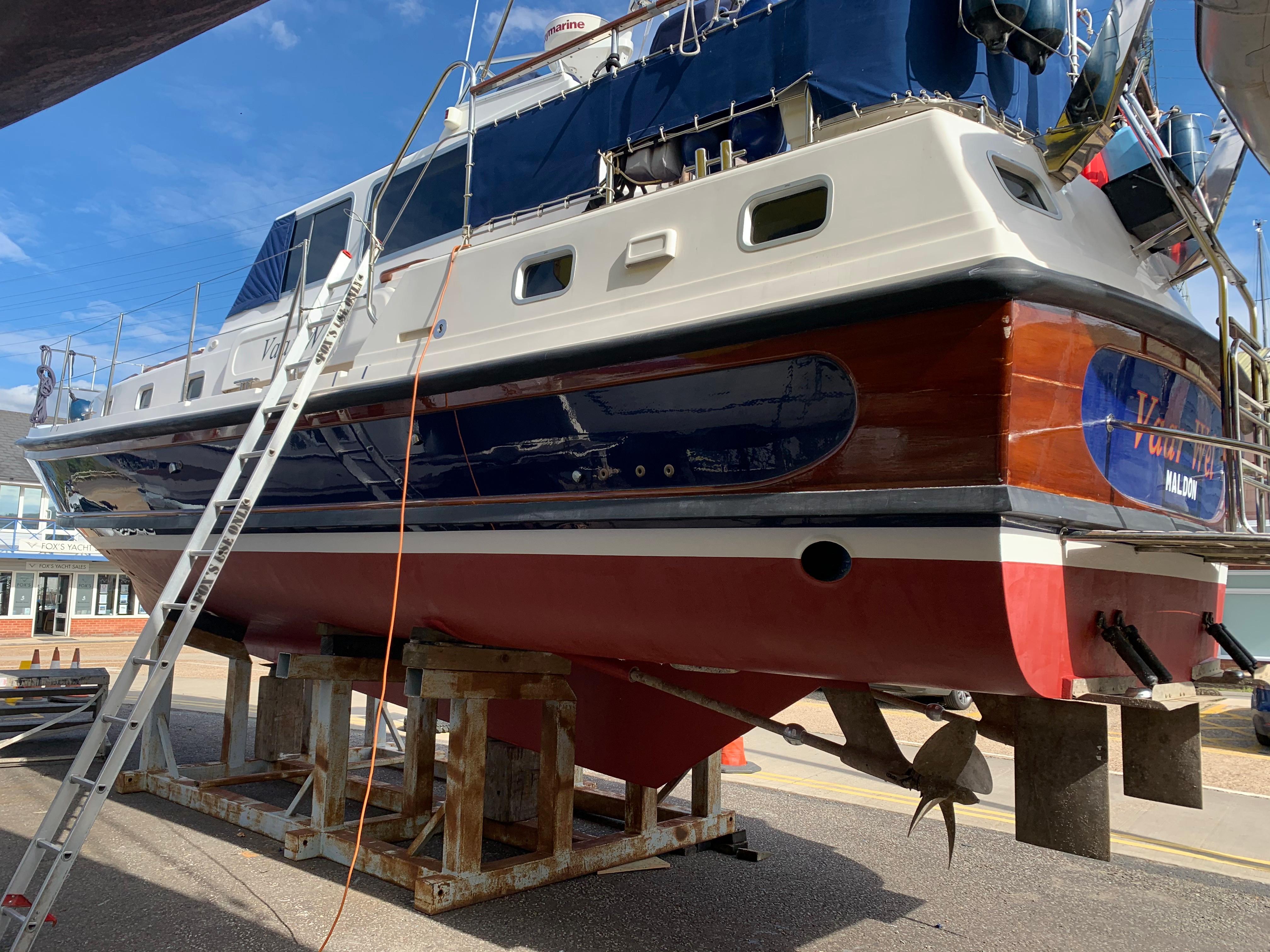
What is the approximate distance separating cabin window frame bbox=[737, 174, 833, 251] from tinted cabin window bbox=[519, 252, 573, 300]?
0.80 metres

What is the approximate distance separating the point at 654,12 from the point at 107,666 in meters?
13.5

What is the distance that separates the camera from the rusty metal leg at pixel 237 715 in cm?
586

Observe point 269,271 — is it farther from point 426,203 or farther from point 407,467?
point 407,467

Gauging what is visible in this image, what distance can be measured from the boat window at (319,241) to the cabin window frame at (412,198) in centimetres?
22

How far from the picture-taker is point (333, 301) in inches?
184

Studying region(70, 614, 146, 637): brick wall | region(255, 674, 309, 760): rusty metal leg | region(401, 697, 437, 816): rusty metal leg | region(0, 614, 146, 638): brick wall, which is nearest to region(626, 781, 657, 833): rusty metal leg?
region(401, 697, 437, 816): rusty metal leg

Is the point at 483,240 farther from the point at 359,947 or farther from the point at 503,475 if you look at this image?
the point at 359,947

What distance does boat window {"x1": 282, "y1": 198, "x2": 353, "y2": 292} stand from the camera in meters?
5.82

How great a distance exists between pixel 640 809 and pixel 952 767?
73.4 inches

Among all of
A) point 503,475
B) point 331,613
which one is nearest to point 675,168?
point 503,475

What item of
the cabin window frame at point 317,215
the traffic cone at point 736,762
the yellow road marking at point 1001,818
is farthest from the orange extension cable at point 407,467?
the traffic cone at point 736,762

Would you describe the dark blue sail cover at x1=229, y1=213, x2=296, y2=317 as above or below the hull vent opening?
above

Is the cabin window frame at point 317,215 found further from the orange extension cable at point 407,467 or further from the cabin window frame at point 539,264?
the cabin window frame at point 539,264

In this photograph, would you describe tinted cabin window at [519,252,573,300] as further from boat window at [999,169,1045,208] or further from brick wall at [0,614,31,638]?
brick wall at [0,614,31,638]
